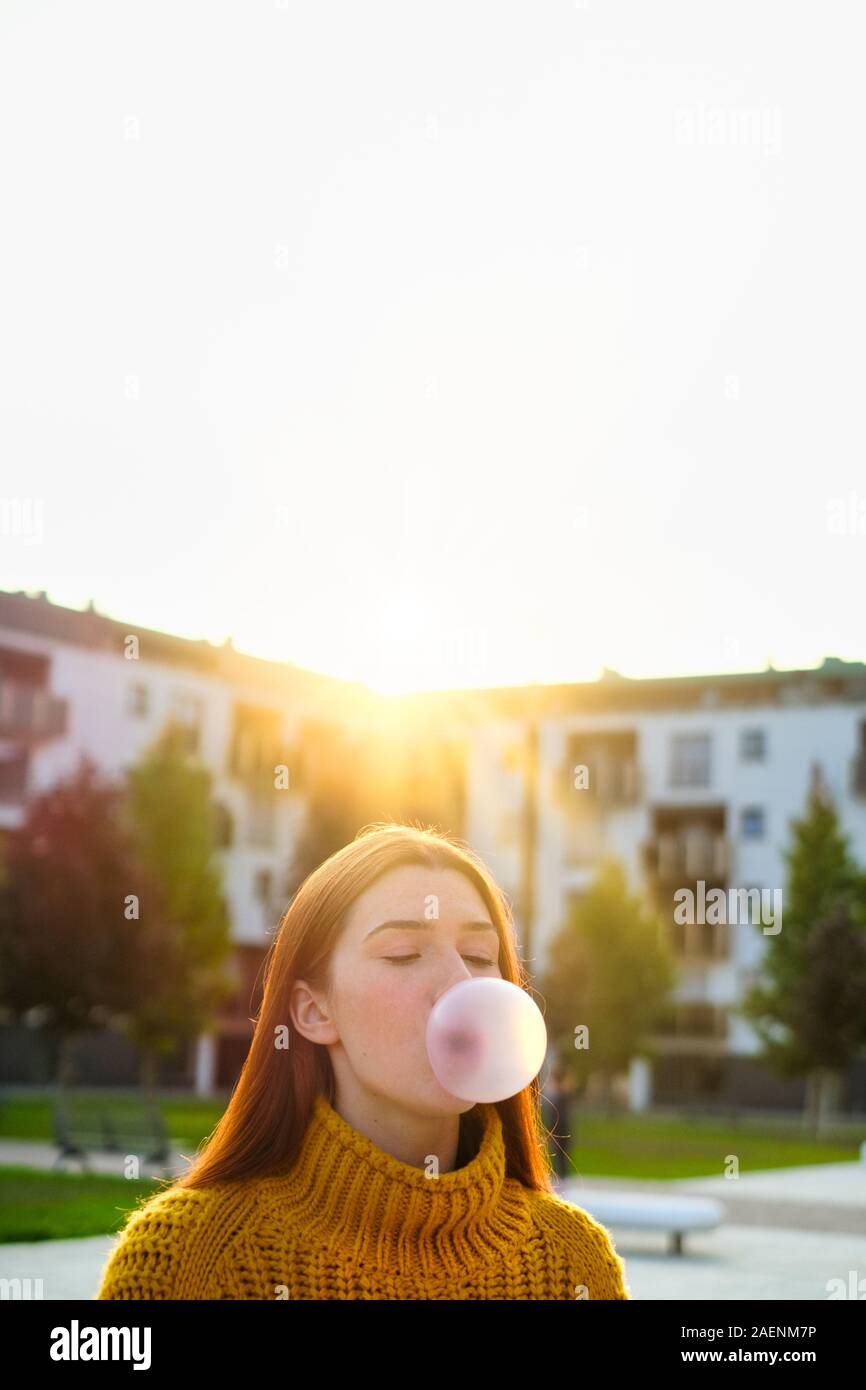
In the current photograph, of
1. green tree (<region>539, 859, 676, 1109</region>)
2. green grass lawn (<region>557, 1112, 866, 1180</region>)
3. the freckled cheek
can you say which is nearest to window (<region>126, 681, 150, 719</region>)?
green tree (<region>539, 859, 676, 1109</region>)

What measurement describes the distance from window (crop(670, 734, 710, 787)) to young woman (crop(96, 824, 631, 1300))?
5946 cm

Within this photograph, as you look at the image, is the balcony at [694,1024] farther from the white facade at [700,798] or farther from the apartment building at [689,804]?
the white facade at [700,798]

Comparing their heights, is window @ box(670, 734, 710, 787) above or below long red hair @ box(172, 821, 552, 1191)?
above

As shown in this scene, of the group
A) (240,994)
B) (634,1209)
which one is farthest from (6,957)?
(240,994)

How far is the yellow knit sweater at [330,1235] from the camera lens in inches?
109

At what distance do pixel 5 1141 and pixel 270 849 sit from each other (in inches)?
1220

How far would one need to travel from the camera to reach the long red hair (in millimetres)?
2865

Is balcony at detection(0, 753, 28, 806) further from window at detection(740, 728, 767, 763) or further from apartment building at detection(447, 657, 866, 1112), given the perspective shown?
window at detection(740, 728, 767, 763)

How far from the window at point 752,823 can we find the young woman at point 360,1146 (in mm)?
58892

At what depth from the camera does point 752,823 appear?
6094cm

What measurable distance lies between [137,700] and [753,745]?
20545 millimetres
